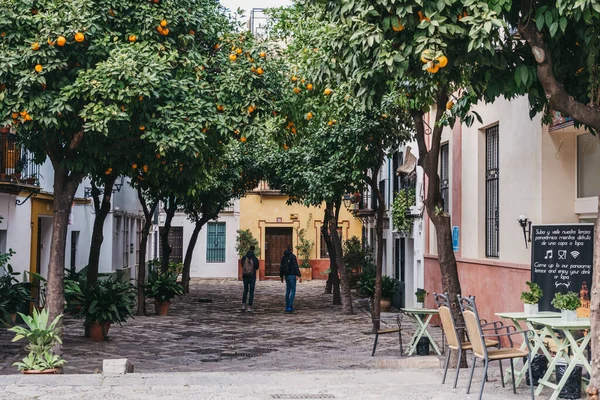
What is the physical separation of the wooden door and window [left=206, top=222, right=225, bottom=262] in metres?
2.30

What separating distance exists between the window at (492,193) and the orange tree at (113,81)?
4918mm

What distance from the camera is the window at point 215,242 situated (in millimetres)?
44062

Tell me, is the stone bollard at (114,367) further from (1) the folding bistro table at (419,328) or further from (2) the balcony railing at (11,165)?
(2) the balcony railing at (11,165)

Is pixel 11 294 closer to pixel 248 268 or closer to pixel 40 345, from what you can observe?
pixel 40 345

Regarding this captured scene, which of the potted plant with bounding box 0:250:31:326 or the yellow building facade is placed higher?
the yellow building facade

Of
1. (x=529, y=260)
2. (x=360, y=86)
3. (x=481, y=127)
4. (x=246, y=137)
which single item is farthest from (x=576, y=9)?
(x=481, y=127)

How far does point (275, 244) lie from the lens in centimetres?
4431

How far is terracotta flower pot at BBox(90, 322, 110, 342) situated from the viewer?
15836mm

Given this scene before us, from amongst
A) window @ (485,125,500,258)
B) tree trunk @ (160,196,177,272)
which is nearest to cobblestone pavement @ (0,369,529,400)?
window @ (485,125,500,258)

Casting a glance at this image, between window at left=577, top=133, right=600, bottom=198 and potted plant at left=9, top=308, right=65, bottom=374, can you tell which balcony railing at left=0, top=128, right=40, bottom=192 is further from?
window at left=577, top=133, right=600, bottom=198

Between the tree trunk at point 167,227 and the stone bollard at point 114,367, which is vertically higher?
the tree trunk at point 167,227

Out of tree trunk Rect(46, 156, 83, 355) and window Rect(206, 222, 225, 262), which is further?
window Rect(206, 222, 225, 262)

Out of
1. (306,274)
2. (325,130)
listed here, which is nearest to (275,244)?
(306,274)

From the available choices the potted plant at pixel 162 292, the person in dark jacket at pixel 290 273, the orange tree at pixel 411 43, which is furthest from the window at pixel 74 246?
the orange tree at pixel 411 43
